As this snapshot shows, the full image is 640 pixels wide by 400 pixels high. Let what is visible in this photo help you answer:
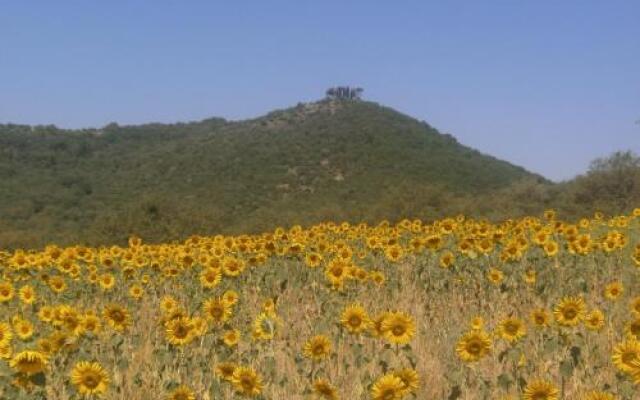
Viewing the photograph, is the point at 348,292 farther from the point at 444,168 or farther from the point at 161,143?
the point at 161,143

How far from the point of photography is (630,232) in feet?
35.7

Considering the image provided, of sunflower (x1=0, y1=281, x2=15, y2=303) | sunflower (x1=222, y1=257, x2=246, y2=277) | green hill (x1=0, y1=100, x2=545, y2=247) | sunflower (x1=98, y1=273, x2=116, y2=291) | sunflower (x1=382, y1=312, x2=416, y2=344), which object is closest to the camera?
sunflower (x1=382, y1=312, x2=416, y2=344)

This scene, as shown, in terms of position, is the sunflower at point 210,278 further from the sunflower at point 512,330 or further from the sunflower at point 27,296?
the sunflower at point 512,330

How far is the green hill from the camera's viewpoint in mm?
43250

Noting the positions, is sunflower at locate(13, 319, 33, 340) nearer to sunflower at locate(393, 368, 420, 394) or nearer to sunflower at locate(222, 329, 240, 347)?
sunflower at locate(222, 329, 240, 347)

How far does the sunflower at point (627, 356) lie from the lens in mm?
3488

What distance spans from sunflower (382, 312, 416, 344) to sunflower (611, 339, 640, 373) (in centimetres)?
102

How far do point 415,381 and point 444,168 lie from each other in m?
52.3

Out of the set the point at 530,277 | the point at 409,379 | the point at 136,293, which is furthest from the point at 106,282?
the point at 409,379

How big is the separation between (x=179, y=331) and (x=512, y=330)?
181 centimetres

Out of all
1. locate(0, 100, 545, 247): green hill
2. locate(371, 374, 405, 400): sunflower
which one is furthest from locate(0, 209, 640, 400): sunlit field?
locate(0, 100, 545, 247): green hill

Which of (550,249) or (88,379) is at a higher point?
(550,249)

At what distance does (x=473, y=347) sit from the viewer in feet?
13.0

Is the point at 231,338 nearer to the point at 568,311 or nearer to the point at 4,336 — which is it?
the point at 4,336
